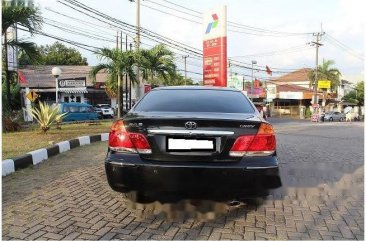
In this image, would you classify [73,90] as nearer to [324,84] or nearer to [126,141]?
[324,84]

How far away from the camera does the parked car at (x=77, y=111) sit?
26200mm

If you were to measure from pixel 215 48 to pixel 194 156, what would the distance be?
48.3 ft

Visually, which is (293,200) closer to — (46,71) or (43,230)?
(43,230)

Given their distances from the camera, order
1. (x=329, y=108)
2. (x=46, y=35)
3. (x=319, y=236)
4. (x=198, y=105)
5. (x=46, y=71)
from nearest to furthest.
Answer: (x=319, y=236)
(x=198, y=105)
(x=46, y=35)
(x=46, y=71)
(x=329, y=108)

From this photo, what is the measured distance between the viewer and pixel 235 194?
3.91 m

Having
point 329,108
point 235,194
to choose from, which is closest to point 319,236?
point 235,194

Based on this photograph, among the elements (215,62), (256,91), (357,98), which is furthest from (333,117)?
(215,62)

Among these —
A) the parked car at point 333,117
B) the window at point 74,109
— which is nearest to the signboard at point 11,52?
the window at point 74,109

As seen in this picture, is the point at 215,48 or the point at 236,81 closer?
the point at 215,48

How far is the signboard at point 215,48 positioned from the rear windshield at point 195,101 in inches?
504

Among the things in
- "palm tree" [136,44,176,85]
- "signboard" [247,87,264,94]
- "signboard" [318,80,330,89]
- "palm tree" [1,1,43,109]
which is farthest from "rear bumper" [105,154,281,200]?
"signboard" [247,87,264,94]

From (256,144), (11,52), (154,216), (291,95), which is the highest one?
(11,52)

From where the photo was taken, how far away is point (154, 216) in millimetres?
4125

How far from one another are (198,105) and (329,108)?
6302 centimetres
